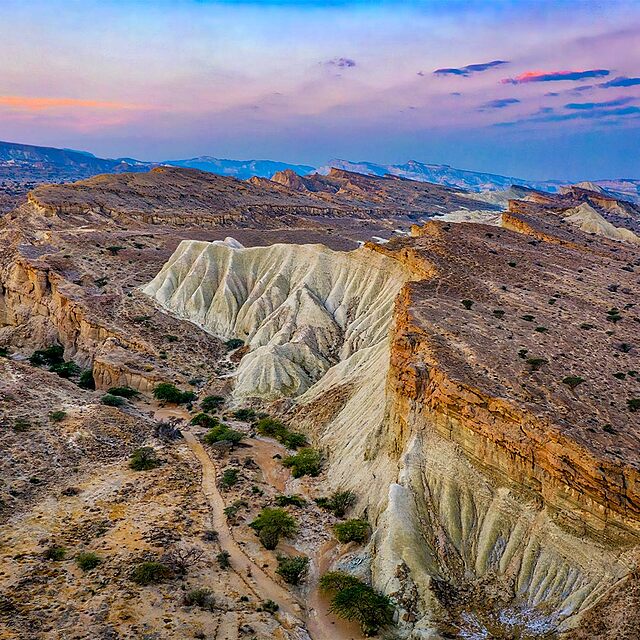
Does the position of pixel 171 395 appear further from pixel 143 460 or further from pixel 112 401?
pixel 143 460

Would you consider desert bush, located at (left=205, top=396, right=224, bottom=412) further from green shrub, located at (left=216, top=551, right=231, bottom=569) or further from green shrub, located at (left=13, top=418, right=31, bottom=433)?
green shrub, located at (left=216, top=551, right=231, bottom=569)

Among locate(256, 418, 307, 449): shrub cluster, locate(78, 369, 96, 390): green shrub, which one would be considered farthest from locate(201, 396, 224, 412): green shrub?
locate(78, 369, 96, 390): green shrub

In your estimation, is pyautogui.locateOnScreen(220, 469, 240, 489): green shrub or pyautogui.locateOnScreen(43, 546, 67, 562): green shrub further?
pyautogui.locateOnScreen(220, 469, 240, 489): green shrub

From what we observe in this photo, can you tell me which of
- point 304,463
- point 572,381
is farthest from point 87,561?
point 572,381

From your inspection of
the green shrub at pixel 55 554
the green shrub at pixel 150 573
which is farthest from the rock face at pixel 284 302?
the green shrub at pixel 55 554

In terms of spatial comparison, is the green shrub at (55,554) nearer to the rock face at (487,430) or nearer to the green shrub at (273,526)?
the green shrub at (273,526)

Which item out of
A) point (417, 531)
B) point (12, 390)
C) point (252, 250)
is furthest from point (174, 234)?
point (417, 531)

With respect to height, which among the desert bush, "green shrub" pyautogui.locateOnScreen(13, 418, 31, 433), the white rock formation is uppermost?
the white rock formation
